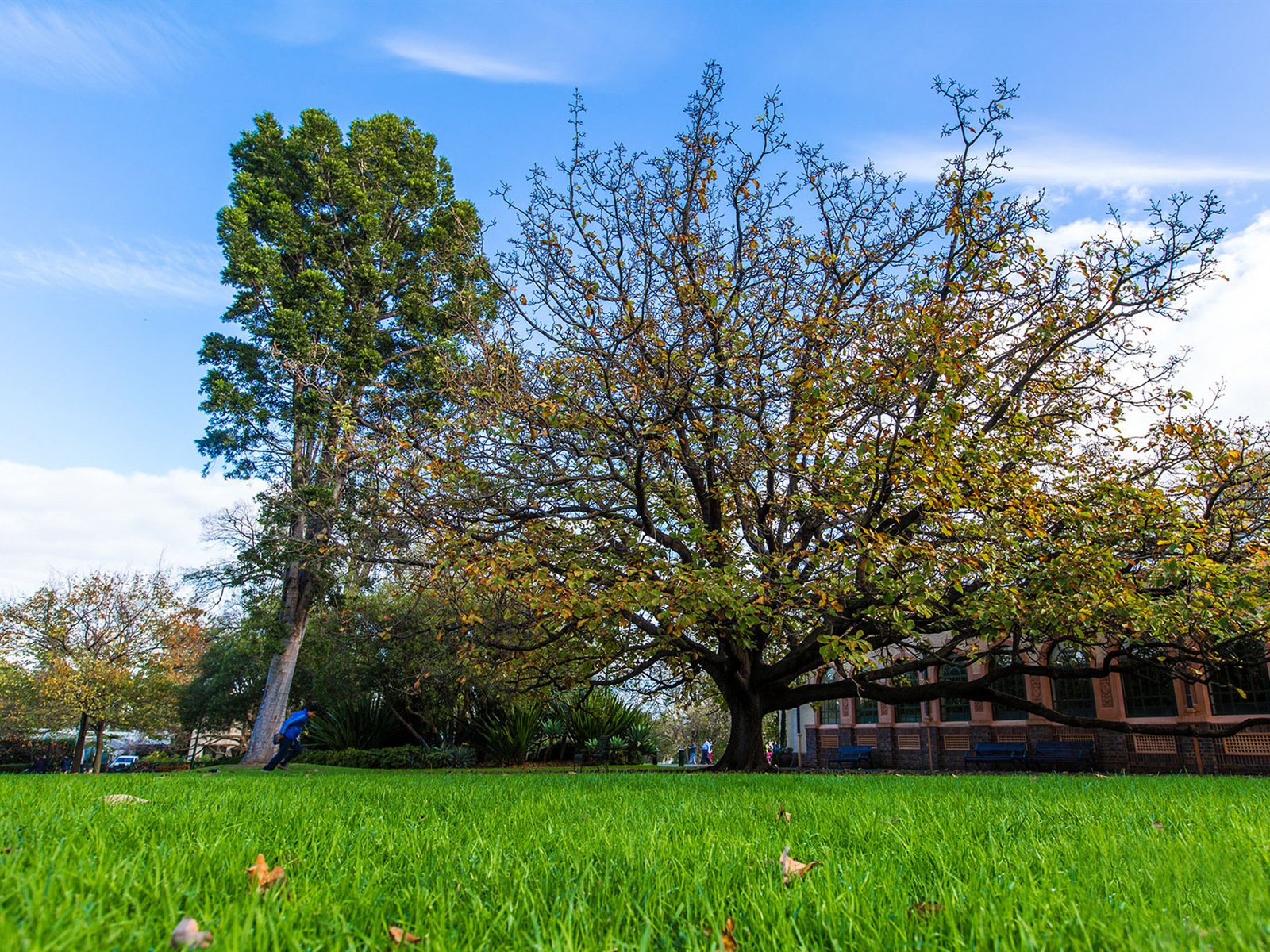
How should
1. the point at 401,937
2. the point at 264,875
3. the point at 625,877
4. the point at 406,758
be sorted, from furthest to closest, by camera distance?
the point at 406,758, the point at 625,877, the point at 264,875, the point at 401,937

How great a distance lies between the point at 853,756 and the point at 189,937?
104 ft

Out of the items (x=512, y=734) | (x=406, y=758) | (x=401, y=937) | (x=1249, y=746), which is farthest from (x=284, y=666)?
(x=1249, y=746)

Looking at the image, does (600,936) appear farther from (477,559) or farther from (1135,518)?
(1135,518)

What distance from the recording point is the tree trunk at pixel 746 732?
47.5ft

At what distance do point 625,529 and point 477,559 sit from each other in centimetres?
293

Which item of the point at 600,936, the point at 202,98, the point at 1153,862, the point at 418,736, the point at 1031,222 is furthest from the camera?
the point at 418,736

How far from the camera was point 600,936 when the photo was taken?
1826mm

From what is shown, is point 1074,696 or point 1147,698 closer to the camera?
point 1147,698

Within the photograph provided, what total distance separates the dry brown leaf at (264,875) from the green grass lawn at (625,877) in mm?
55

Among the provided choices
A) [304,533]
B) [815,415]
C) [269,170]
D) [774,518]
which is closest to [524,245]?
[815,415]

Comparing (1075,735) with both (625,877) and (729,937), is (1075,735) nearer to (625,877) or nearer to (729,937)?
(625,877)

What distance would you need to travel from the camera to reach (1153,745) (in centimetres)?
2323

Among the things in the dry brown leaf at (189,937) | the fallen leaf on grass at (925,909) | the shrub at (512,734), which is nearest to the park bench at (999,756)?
the shrub at (512,734)

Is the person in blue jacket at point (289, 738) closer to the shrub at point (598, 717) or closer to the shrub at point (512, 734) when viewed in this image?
the shrub at point (512, 734)
